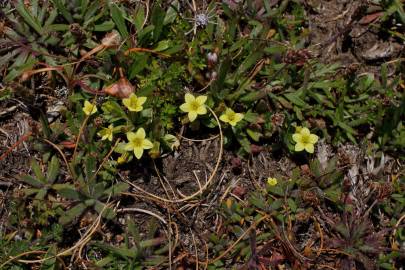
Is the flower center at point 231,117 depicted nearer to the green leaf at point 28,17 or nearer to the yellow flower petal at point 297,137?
the yellow flower petal at point 297,137

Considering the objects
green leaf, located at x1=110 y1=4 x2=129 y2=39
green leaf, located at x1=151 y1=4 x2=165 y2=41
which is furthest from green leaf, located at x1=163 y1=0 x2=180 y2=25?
green leaf, located at x1=110 y1=4 x2=129 y2=39

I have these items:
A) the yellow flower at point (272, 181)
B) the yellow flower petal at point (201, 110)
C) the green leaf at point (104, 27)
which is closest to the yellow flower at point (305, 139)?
the yellow flower at point (272, 181)

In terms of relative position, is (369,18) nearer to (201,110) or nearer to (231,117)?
(231,117)

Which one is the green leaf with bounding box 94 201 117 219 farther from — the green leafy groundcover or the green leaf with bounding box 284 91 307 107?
the green leaf with bounding box 284 91 307 107

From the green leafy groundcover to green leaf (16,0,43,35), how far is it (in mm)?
16

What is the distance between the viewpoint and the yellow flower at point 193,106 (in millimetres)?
3783

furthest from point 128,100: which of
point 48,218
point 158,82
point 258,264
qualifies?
point 258,264

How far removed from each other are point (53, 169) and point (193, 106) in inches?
45.9

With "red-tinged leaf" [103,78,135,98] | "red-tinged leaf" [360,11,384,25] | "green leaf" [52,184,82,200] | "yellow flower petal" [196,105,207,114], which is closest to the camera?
"green leaf" [52,184,82,200]

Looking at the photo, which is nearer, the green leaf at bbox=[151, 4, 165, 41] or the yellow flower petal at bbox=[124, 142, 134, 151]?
the yellow flower petal at bbox=[124, 142, 134, 151]

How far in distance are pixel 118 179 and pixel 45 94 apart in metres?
0.92

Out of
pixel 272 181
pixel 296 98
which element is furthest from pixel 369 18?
pixel 272 181

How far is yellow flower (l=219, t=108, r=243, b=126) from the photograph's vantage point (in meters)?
3.89

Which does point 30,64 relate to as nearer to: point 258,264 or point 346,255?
point 258,264
